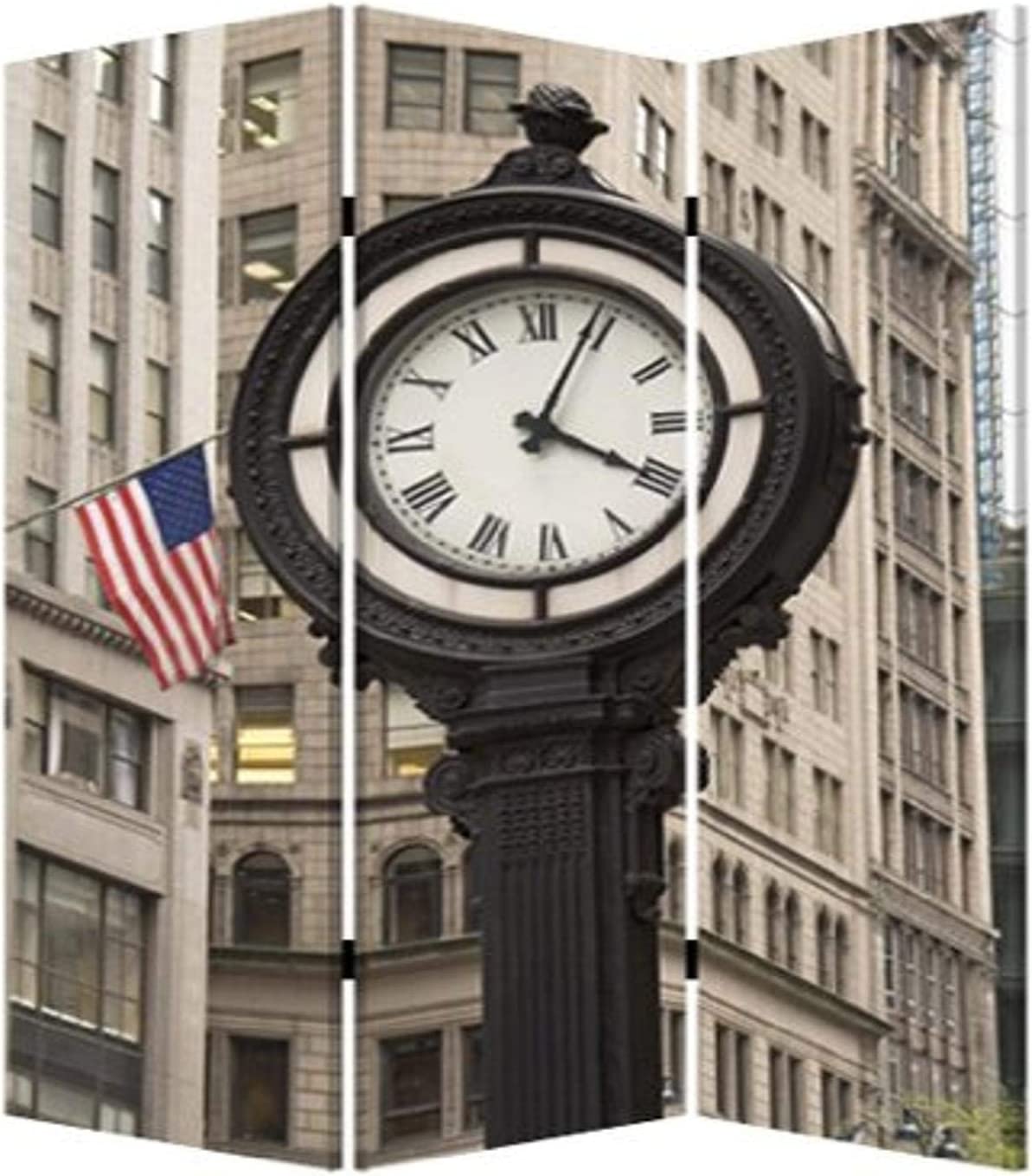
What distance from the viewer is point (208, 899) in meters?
8.73

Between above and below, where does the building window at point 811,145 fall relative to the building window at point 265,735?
above

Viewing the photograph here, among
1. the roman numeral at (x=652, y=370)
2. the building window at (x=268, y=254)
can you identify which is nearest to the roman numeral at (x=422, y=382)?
the building window at (x=268, y=254)

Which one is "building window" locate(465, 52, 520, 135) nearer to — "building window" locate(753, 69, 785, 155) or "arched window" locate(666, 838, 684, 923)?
"building window" locate(753, 69, 785, 155)

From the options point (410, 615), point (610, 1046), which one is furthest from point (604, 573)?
point (610, 1046)

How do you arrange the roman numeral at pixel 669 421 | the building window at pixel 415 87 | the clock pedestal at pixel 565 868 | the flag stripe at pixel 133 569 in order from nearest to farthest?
the clock pedestal at pixel 565 868, the roman numeral at pixel 669 421, the building window at pixel 415 87, the flag stripe at pixel 133 569

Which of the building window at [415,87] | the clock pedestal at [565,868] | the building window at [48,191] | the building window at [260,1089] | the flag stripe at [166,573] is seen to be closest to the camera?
the clock pedestal at [565,868]

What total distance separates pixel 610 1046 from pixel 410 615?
1.07m

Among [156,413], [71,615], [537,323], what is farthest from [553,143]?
[71,615]

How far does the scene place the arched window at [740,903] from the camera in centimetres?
901

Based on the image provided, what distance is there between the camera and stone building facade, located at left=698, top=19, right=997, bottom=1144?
8898 millimetres

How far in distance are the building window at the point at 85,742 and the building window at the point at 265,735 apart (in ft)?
1.13

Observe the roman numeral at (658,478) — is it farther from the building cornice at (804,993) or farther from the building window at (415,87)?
the building cornice at (804,993)

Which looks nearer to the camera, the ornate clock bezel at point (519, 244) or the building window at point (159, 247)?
the ornate clock bezel at point (519, 244)

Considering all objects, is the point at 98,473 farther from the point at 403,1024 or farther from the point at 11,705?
the point at 403,1024
